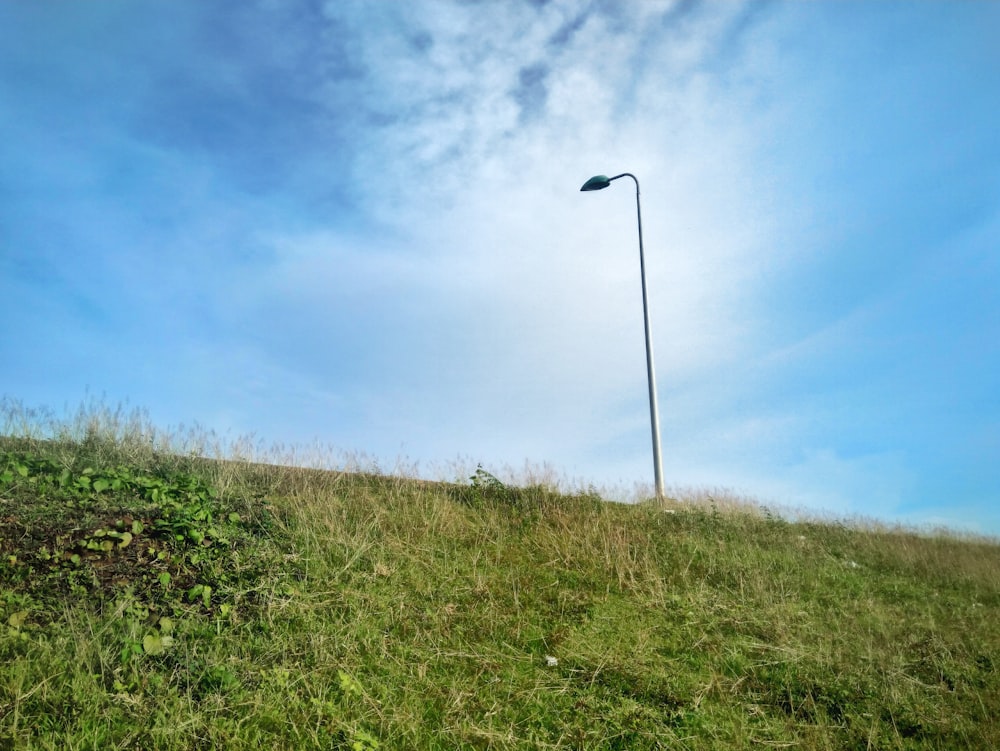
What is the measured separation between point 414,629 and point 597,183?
44.8ft

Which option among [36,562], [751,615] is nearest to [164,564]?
[36,562]

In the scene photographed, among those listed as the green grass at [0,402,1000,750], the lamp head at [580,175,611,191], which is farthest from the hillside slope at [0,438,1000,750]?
the lamp head at [580,175,611,191]

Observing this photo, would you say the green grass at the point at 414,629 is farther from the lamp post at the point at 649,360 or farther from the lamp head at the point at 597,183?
the lamp head at the point at 597,183

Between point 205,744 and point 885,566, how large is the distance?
12.1 metres

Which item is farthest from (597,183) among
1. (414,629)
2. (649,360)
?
(414,629)

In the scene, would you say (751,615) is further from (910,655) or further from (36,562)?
(36,562)

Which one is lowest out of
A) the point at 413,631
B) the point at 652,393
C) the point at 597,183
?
the point at 413,631

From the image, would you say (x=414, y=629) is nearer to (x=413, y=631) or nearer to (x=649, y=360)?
(x=413, y=631)

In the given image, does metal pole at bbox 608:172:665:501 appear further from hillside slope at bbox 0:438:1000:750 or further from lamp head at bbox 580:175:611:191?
hillside slope at bbox 0:438:1000:750

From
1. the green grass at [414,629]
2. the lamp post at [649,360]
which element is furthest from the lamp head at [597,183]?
the green grass at [414,629]

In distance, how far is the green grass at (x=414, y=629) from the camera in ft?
18.0

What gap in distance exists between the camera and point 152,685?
5.46m

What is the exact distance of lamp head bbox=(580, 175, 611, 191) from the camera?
17641 mm

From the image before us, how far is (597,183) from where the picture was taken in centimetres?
1772
